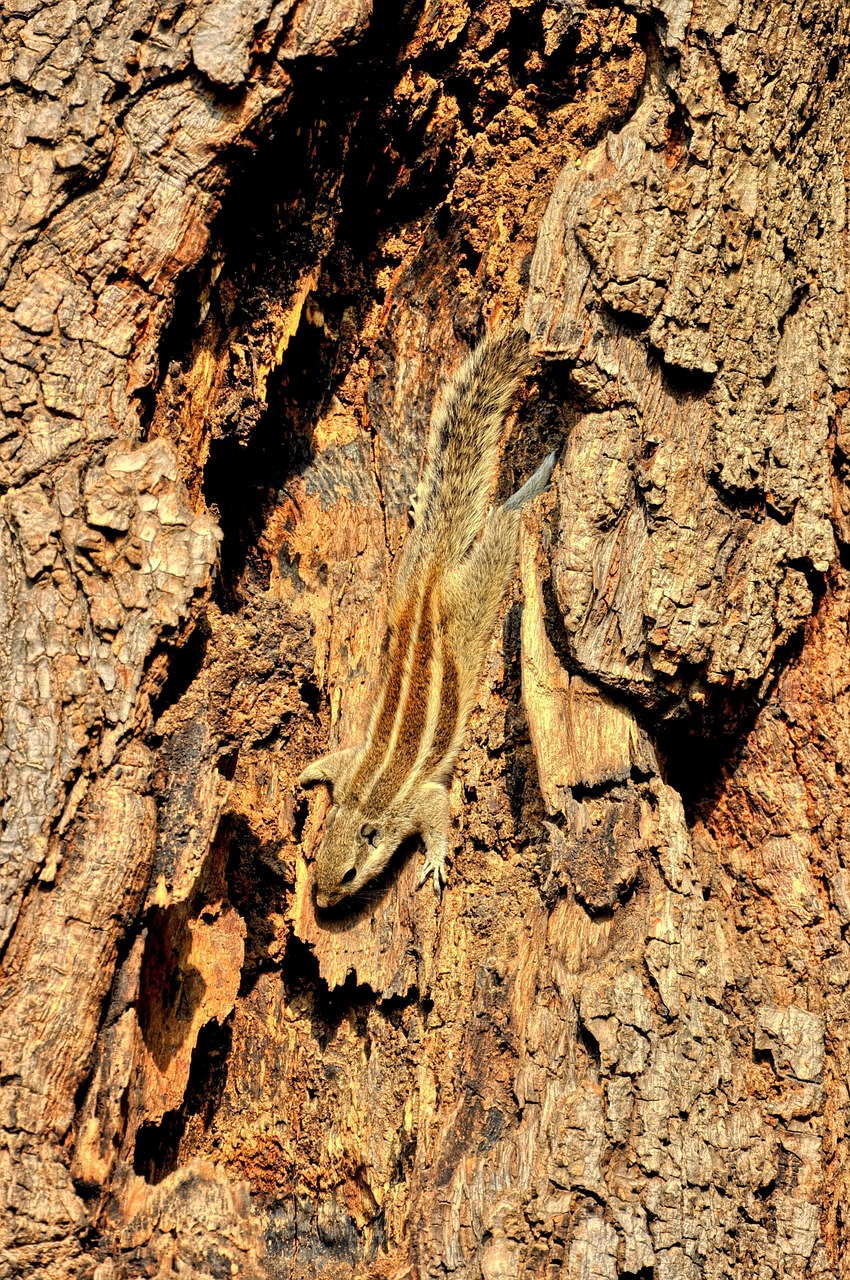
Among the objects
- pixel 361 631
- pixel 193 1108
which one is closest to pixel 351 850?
pixel 361 631

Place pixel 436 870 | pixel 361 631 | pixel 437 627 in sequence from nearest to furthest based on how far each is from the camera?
pixel 436 870 → pixel 361 631 → pixel 437 627

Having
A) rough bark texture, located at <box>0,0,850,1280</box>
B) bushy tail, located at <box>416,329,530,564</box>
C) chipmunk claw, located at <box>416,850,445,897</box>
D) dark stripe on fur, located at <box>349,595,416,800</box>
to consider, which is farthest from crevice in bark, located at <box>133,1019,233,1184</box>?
bushy tail, located at <box>416,329,530,564</box>

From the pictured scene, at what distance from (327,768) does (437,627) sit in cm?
65

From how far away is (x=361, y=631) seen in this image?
12.0ft

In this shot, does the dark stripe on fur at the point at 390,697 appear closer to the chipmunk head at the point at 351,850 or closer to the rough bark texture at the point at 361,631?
the chipmunk head at the point at 351,850

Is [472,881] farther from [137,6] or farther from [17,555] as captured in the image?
[137,6]

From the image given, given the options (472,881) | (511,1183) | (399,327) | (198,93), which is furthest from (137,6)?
(511,1183)

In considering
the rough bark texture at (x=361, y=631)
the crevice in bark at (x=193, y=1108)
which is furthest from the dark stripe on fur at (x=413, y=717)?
the crevice in bark at (x=193, y=1108)

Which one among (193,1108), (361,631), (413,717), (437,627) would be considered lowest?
(193,1108)

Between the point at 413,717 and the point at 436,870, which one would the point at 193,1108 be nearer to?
the point at 436,870

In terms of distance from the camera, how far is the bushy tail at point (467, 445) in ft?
12.0

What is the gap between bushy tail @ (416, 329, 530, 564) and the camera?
3646 mm

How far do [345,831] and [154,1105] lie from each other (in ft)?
4.50

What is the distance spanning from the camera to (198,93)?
2699 millimetres
